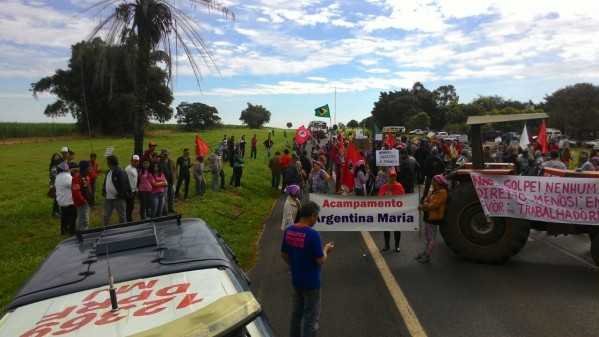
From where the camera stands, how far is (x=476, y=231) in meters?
8.08

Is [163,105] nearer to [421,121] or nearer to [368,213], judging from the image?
[421,121]

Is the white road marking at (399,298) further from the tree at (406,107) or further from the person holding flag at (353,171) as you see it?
the tree at (406,107)

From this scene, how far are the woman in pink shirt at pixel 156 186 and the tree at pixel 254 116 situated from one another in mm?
107021

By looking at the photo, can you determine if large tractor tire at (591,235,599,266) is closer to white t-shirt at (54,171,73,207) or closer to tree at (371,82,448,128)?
white t-shirt at (54,171,73,207)

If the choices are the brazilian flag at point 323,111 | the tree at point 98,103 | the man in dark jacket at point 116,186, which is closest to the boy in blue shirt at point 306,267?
the man in dark jacket at point 116,186

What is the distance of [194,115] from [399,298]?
77.1m

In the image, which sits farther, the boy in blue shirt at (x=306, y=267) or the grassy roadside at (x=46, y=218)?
the grassy roadside at (x=46, y=218)

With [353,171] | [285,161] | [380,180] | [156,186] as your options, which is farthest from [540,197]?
[285,161]

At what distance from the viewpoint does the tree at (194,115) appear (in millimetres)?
80188

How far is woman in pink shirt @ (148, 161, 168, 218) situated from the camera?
1124 cm

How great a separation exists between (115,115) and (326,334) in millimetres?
53923

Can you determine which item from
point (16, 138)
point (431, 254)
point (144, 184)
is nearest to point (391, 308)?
point (431, 254)

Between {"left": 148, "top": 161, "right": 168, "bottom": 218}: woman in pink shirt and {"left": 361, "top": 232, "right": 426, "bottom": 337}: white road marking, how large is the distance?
17.8ft

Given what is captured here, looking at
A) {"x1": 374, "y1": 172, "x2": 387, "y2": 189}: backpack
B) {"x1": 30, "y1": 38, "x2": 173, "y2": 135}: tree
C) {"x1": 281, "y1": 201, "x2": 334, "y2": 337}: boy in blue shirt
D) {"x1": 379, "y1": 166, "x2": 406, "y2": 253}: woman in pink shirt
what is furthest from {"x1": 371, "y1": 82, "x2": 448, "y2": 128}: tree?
{"x1": 281, "y1": 201, "x2": 334, "y2": 337}: boy in blue shirt
